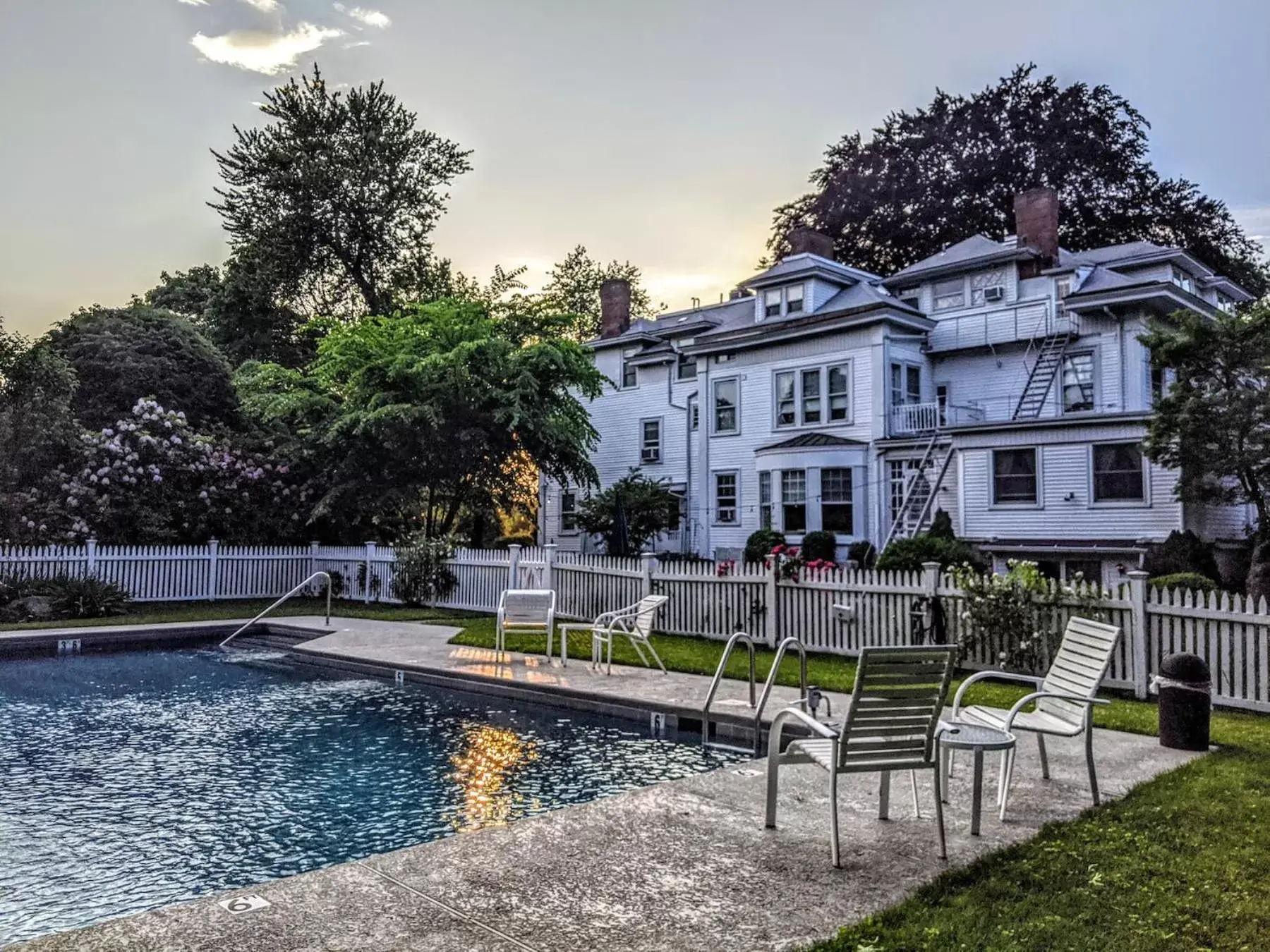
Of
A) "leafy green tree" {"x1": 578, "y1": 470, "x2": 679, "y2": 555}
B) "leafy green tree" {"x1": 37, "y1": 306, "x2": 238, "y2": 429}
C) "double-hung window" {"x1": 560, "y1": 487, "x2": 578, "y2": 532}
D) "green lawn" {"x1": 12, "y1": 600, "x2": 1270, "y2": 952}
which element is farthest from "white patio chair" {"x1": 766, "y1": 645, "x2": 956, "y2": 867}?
"double-hung window" {"x1": 560, "y1": 487, "x2": 578, "y2": 532}

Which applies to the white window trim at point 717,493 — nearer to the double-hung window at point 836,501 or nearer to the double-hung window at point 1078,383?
the double-hung window at point 836,501

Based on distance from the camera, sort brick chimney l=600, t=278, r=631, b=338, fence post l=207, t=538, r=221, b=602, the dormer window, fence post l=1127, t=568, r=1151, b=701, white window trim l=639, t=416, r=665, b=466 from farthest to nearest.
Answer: brick chimney l=600, t=278, r=631, b=338, white window trim l=639, t=416, r=665, b=466, the dormer window, fence post l=207, t=538, r=221, b=602, fence post l=1127, t=568, r=1151, b=701

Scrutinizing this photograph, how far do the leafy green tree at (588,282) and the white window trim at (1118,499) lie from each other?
104ft

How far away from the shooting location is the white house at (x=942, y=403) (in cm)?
2017

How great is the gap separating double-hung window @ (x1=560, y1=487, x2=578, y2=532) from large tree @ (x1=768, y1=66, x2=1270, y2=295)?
15.7 metres

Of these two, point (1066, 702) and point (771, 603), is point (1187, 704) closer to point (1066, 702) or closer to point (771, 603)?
point (1066, 702)

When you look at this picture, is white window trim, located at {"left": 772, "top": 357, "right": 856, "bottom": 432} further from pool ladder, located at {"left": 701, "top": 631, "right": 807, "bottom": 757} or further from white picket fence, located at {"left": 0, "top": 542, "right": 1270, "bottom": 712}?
pool ladder, located at {"left": 701, "top": 631, "right": 807, "bottom": 757}

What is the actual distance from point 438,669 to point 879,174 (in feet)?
115

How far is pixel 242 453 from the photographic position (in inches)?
867

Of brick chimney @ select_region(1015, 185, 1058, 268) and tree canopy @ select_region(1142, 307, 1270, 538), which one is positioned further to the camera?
brick chimney @ select_region(1015, 185, 1058, 268)

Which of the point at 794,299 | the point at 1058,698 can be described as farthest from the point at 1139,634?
the point at 794,299

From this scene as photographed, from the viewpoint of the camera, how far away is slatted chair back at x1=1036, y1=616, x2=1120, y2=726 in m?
5.54

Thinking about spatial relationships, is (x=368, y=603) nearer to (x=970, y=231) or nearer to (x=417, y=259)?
(x=417, y=259)

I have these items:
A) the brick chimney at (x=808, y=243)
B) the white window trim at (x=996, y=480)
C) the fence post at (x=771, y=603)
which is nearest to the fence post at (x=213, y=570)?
the fence post at (x=771, y=603)
